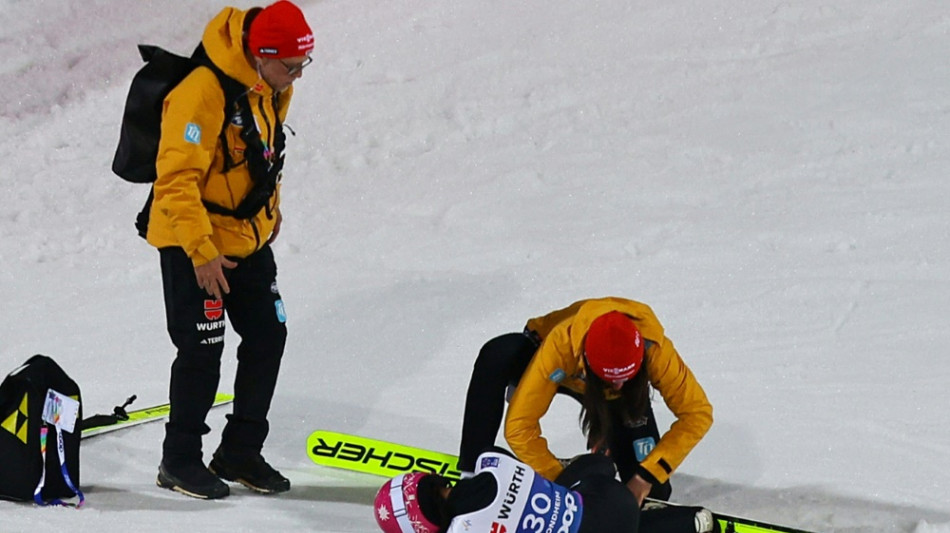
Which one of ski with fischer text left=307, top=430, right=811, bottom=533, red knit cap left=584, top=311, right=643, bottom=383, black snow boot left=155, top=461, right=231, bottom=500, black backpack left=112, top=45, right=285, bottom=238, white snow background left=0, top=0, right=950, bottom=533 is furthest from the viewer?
white snow background left=0, top=0, right=950, bottom=533

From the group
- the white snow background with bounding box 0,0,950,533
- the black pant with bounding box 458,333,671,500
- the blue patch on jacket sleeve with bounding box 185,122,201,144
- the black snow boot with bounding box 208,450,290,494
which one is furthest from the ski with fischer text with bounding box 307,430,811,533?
the blue patch on jacket sleeve with bounding box 185,122,201,144

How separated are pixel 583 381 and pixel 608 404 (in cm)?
11

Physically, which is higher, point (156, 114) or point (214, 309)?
point (156, 114)

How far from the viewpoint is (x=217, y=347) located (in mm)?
3695

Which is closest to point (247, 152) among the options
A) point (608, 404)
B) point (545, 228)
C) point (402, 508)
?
point (402, 508)

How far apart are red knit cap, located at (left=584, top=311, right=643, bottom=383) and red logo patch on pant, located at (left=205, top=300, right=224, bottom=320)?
A: 115cm

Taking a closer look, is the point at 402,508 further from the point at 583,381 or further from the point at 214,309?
the point at 214,309

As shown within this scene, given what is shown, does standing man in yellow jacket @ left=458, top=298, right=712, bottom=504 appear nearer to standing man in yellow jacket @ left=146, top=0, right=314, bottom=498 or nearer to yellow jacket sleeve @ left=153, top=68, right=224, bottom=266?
standing man in yellow jacket @ left=146, top=0, right=314, bottom=498

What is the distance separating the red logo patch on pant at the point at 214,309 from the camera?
3617mm

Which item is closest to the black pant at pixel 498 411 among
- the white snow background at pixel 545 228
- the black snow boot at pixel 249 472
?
the white snow background at pixel 545 228

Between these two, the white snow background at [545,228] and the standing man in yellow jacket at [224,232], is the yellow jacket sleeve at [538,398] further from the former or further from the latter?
the standing man in yellow jacket at [224,232]

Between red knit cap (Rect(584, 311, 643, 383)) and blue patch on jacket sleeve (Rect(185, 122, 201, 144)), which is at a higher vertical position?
blue patch on jacket sleeve (Rect(185, 122, 201, 144))

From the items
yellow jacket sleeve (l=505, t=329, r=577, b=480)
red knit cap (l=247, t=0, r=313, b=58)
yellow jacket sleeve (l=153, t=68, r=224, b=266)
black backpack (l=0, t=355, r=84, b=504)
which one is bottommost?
black backpack (l=0, t=355, r=84, b=504)

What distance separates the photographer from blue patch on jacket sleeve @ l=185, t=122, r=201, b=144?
3396 millimetres
